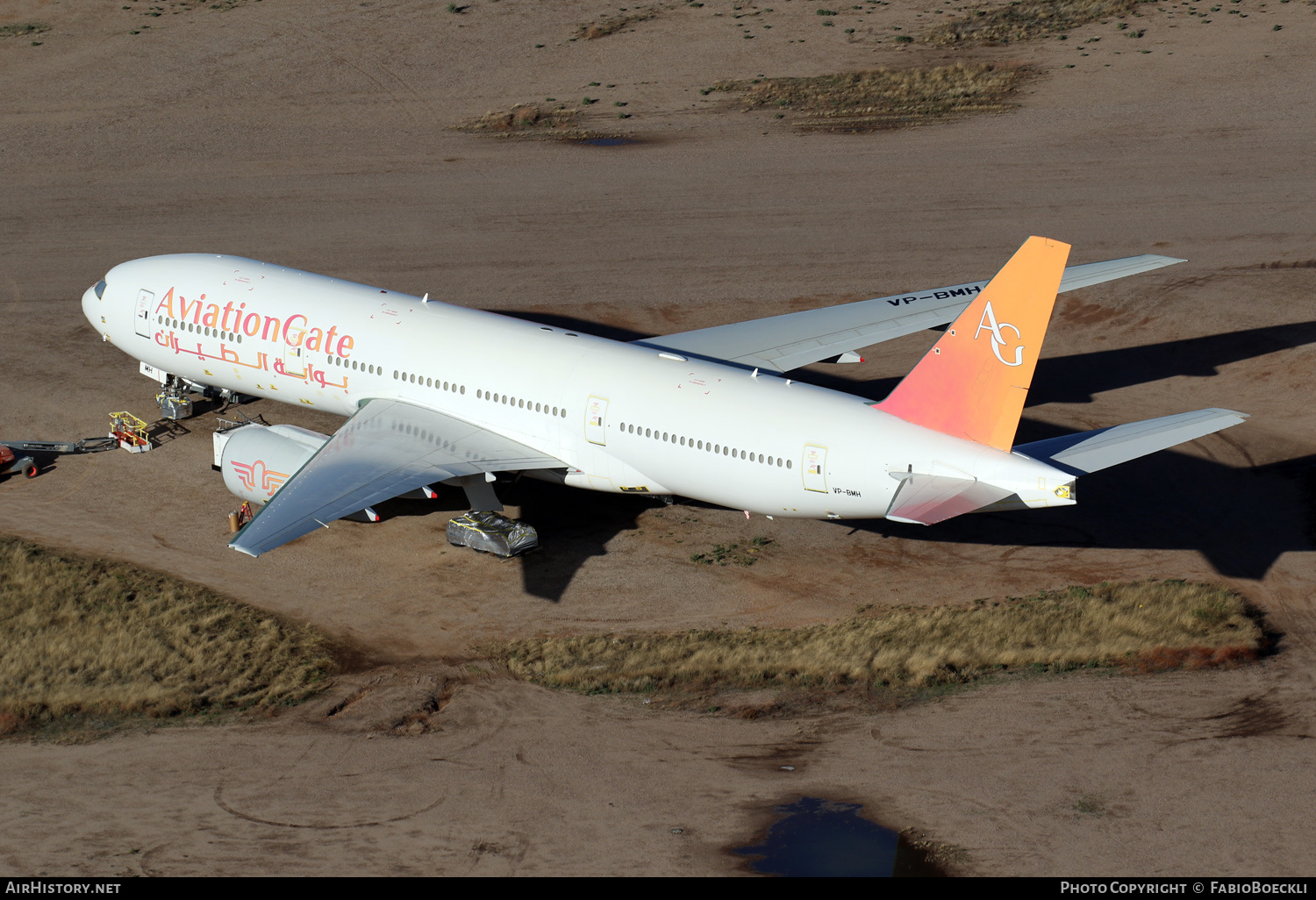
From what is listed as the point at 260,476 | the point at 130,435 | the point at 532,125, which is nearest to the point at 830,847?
the point at 260,476

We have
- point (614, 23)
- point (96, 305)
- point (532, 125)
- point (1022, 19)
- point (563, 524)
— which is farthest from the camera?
point (614, 23)

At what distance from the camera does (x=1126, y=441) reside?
29.2 meters

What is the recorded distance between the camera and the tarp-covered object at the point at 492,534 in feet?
112

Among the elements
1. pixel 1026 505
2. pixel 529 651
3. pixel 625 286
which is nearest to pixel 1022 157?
pixel 625 286

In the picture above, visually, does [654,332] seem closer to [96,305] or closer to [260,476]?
[260,476]

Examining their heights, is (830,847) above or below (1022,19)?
below

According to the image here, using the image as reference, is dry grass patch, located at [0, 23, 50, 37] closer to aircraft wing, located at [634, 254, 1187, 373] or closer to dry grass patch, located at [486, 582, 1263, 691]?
aircraft wing, located at [634, 254, 1187, 373]

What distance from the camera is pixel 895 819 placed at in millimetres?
25016

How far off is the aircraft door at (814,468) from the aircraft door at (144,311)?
23199 mm

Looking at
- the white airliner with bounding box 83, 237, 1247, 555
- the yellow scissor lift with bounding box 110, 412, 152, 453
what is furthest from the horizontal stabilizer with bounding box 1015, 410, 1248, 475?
the yellow scissor lift with bounding box 110, 412, 152, 453

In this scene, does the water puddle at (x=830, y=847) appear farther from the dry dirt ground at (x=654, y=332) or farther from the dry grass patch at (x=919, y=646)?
the dry grass patch at (x=919, y=646)

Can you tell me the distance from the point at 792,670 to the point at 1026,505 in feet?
22.5

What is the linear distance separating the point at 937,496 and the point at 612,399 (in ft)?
31.7

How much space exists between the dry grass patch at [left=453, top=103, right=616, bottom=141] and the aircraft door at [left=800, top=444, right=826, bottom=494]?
4133cm
